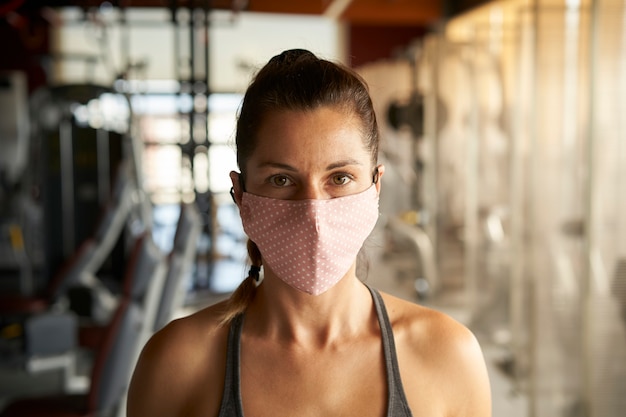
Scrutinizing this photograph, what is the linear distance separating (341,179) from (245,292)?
0.99ft

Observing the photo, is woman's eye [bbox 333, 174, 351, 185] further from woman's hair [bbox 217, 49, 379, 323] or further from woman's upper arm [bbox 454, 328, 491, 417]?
woman's upper arm [bbox 454, 328, 491, 417]

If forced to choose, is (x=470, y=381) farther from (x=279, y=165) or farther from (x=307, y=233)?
(x=279, y=165)

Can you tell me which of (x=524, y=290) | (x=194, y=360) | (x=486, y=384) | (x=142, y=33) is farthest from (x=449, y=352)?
(x=142, y=33)

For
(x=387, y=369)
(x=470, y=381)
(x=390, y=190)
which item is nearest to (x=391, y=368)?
(x=387, y=369)

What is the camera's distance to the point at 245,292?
1421 millimetres

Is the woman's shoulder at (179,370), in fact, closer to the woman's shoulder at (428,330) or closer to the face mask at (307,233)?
the face mask at (307,233)

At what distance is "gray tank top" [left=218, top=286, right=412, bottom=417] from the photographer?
1269 millimetres

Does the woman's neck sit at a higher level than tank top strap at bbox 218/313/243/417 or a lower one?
higher

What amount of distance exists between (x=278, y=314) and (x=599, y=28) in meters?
2.22

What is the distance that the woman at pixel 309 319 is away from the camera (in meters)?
1.26

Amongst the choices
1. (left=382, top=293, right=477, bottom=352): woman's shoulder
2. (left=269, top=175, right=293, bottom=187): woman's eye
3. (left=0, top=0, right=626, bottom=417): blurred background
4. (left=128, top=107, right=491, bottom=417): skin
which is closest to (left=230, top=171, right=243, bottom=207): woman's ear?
(left=128, top=107, right=491, bottom=417): skin

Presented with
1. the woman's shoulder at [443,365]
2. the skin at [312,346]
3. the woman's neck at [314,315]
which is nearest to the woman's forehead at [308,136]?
the skin at [312,346]

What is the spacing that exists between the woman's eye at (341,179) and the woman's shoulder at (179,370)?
13.4 inches

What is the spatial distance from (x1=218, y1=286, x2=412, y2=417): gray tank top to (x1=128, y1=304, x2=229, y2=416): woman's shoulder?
0.7 inches
